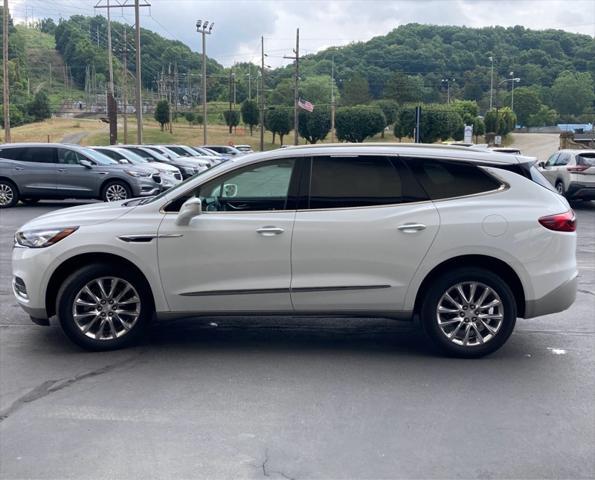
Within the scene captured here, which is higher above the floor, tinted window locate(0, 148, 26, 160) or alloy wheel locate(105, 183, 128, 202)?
tinted window locate(0, 148, 26, 160)

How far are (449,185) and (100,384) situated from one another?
10.6ft

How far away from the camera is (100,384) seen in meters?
5.38

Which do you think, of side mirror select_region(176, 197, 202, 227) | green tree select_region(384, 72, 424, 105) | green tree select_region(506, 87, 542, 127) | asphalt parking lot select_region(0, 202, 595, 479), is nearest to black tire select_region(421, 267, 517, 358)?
asphalt parking lot select_region(0, 202, 595, 479)

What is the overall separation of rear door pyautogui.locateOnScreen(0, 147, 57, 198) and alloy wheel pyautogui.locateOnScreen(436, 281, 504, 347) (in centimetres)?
1468

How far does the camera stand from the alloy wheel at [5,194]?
61.1 ft

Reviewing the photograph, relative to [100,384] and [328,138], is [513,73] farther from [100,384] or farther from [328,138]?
[100,384]

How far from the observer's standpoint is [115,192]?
1822cm

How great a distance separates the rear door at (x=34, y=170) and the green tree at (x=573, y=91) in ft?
302

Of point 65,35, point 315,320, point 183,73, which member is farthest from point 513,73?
point 65,35

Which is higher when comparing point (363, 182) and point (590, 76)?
point (590, 76)

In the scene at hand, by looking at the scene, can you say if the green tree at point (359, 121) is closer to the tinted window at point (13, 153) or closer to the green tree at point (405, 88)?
the green tree at point (405, 88)

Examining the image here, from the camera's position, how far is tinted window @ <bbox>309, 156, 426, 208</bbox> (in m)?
5.96

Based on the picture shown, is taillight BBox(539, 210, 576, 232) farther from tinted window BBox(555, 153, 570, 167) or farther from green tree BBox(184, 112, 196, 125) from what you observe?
green tree BBox(184, 112, 196, 125)

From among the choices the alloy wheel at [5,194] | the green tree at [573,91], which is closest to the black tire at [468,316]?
the alloy wheel at [5,194]
